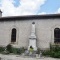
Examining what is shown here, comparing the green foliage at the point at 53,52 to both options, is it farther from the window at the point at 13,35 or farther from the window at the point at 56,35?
the window at the point at 13,35

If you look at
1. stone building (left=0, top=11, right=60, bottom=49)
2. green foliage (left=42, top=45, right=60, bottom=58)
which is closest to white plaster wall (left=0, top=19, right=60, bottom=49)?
stone building (left=0, top=11, right=60, bottom=49)

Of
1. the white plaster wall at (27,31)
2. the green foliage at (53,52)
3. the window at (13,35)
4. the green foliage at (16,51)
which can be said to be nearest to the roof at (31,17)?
the white plaster wall at (27,31)

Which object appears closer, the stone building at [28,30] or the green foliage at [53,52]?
the green foliage at [53,52]

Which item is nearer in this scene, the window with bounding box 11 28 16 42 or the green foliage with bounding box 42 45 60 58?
the green foliage with bounding box 42 45 60 58

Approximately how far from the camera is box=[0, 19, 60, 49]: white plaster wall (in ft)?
66.3

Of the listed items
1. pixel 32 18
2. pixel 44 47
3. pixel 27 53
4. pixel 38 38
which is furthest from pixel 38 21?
pixel 27 53

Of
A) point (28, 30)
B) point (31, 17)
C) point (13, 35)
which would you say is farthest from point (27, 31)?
point (13, 35)

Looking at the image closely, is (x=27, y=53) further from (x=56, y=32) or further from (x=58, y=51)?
(x=56, y=32)

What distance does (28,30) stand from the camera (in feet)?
70.0

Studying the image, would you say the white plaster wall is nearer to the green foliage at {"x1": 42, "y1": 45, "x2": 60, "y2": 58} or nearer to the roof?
the roof

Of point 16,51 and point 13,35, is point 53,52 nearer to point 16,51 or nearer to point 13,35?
point 16,51

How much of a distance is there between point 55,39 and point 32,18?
421 cm

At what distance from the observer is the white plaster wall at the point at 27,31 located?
20.2 metres

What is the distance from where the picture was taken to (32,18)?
2128 cm
